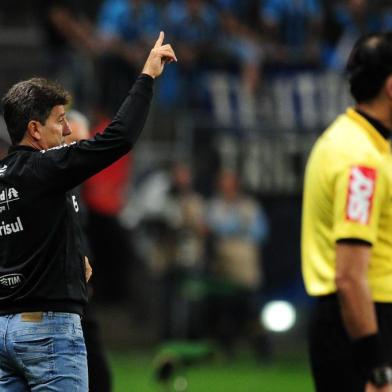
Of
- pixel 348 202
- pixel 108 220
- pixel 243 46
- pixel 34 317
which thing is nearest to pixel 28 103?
pixel 34 317

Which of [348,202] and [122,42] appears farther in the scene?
[122,42]

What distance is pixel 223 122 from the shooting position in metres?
16.9

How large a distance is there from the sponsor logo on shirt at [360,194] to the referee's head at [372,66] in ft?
1.25

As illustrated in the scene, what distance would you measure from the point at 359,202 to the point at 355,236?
0.47ft

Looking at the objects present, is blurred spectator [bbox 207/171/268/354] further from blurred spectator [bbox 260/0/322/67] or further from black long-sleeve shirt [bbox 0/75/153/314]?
black long-sleeve shirt [bbox 0/75/153/314]

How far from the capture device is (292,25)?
1795 cm

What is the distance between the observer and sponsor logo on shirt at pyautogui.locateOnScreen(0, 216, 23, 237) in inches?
215

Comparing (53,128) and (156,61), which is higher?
(156,61)

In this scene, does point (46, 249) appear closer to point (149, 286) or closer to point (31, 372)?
point (31, 372)

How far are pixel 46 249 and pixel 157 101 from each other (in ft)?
39.4

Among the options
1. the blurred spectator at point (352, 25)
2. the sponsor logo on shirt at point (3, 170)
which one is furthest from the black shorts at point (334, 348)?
the blurred spectator at point (352, 25)

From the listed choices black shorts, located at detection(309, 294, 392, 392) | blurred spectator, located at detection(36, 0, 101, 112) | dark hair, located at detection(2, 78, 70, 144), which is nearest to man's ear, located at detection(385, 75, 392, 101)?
black shorts, located at detection(309, 294, 392, 392)

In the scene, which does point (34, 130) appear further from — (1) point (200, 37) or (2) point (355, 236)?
(1) point (200, 37)

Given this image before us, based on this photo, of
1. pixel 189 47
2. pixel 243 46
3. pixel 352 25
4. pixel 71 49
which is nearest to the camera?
pixel 189 47
